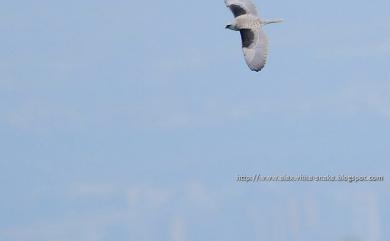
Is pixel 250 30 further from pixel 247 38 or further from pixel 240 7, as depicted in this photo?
pixel 240 7

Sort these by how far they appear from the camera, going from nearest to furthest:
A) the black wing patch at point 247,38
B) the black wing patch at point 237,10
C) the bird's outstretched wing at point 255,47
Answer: the bird's outstretched wing at point 255,47 → the black wing patch at point 247,38 → the black wing patch at point 237,10

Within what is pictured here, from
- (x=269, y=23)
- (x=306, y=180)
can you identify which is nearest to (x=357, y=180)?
(x=306, y=180)

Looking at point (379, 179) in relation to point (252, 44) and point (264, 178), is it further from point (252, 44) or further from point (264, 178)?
point (252, 44)

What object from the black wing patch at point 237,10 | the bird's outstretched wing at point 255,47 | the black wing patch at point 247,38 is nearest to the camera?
the bird's outstretched wing at point 255,47

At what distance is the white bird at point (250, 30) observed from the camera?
20.7 feet

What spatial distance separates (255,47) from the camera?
21.0 ft

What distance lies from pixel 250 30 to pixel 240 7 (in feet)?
1.77

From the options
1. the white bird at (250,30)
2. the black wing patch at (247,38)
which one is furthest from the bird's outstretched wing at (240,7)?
the black wing patch at (247,38)

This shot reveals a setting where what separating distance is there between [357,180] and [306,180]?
2.45 feet

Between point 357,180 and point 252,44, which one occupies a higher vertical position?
point 252,44

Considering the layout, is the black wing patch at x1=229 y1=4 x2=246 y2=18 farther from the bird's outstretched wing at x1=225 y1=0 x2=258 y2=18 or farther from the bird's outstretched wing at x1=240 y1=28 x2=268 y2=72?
the bird's outstretched wing at x1=240 y1=28 x2=268 y2=72

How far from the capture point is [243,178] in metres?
6.57

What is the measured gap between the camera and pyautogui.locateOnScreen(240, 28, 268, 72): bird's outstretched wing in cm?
628

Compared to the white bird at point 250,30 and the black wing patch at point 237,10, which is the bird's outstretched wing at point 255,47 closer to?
the white bird at point 250,30
